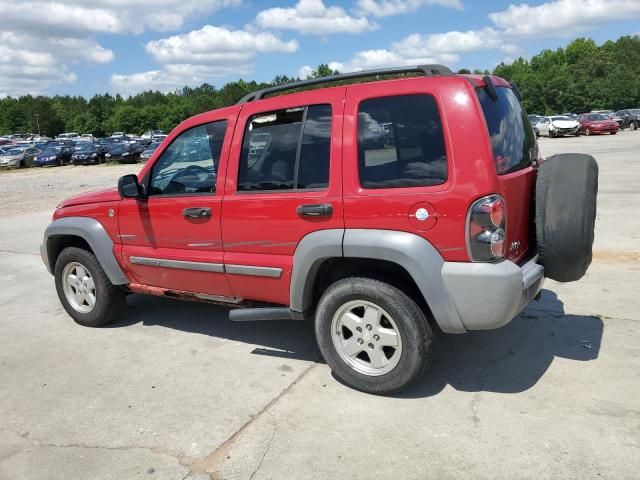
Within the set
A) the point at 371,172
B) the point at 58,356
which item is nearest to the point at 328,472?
the point at 371,172

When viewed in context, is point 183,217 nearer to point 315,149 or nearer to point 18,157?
point 315,149

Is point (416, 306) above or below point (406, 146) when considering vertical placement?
below

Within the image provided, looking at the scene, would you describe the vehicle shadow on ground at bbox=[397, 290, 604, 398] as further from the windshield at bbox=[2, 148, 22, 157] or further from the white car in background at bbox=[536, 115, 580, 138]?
the windshield at bbox=[2, 148, 22, 157]

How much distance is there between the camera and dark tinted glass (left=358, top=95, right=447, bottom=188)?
10.7 ft

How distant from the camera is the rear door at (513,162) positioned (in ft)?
10.8

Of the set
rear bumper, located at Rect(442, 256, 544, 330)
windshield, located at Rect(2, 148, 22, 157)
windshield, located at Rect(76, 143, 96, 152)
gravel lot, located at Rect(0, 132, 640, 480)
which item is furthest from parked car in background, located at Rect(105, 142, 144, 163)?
rear bumper, located at Rect(442, 256, 544, 330)

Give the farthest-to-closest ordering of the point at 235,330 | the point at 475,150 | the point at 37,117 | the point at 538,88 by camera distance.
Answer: the point at 37,117
the point at 538,88
the point at 235,330
the point at 475,150

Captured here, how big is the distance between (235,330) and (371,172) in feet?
7.39

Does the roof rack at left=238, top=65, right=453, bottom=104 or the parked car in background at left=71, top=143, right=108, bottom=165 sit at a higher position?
the roof rack at left=238, top=65, right=453, bottom=104

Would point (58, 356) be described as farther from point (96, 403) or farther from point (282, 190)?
point (282, 190)

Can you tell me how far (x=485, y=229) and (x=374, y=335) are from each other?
100 centimetres

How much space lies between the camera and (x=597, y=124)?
35969 mm

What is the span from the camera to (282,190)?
380 cm

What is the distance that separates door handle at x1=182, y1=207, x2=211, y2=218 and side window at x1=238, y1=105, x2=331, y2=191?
33 centimetres
